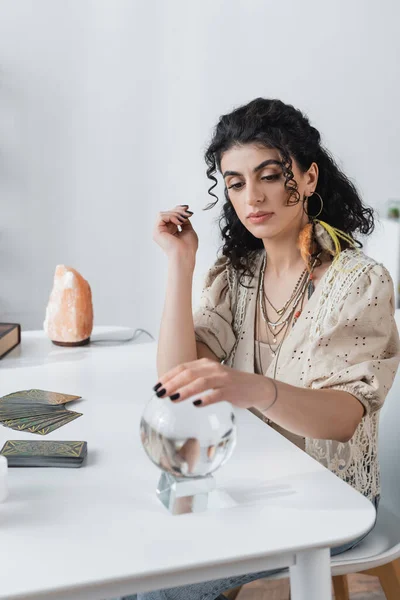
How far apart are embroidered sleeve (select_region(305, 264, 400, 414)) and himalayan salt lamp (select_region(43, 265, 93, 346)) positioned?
2.40 ft

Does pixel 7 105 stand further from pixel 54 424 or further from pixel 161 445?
pixel 161 445

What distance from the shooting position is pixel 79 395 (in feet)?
4.80

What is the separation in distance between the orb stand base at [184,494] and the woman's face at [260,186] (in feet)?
2.36

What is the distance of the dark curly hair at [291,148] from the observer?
1.55 m

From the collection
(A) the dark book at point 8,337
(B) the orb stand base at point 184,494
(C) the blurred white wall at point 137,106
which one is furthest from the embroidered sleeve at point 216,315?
(C) the blurred white wall at point 137,106

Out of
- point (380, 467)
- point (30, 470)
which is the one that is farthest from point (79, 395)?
point (380, 467)

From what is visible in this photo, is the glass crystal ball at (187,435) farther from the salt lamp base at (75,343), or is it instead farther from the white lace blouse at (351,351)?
the salt lamp base at (75,343)

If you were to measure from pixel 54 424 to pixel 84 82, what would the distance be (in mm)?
2438

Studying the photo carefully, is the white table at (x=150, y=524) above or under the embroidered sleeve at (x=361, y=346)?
under

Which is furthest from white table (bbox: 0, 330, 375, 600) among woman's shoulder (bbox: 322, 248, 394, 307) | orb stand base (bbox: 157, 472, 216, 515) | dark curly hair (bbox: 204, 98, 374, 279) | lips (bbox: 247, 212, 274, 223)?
dark curly hair (bbox: 204, 98, 374, 279)

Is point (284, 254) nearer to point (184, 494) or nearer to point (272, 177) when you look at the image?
point (272, 177)

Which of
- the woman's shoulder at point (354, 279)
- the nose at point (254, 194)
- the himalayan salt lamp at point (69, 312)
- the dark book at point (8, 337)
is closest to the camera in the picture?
the woman's shoulder at point (354, 279)

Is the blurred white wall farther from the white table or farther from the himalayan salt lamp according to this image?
the white table

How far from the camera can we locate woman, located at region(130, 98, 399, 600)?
129cm
